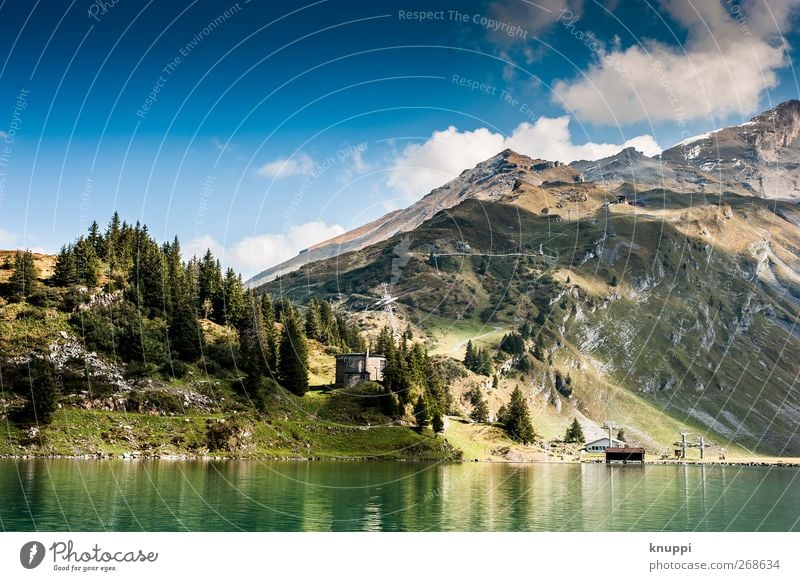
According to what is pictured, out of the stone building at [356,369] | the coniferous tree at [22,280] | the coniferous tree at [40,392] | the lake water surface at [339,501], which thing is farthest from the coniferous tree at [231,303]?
the lake water surface at [339,501]

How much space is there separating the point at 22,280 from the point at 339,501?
8422 centimetres

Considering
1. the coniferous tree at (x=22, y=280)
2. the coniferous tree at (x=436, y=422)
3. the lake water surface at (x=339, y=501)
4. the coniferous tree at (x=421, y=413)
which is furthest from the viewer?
the coniferous tree at (x=421, y=413)

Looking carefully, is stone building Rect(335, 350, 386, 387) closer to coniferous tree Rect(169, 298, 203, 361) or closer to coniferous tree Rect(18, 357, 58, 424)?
coniferous tree Rect(169, 298, 203, 361)

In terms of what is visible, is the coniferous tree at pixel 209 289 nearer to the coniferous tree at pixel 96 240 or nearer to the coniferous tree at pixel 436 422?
the coniferous tree at pixel 96 240

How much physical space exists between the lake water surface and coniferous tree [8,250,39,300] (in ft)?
141

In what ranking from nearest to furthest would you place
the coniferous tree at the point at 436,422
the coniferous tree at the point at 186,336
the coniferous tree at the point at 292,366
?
1. the coniferous tree at the point at 186,336
2. the coniferous tree at the point at 292,366
3. the coniferous tree at the point at 436,422

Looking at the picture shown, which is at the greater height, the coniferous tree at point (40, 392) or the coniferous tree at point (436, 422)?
the coniferous tree at point (40, 392)

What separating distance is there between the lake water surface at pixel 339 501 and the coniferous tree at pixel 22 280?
141 ft

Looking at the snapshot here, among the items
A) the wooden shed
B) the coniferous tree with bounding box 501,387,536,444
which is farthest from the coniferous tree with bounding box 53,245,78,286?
the wooden shed

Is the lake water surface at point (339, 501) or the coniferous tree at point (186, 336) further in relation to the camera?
the coniferous tree at point (186, 336)
